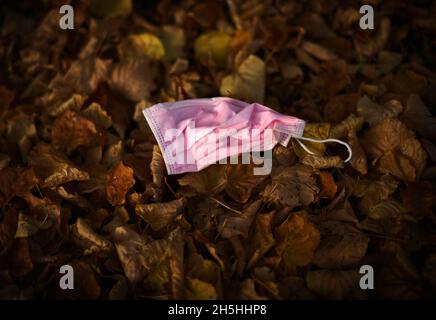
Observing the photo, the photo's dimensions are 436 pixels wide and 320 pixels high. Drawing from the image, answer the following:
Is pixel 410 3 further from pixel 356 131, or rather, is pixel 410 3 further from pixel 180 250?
pixel 180 250

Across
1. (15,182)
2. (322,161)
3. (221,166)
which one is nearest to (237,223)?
(221,166)

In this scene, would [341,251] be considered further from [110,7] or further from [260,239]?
[110,7]

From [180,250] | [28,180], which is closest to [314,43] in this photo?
[180,250]

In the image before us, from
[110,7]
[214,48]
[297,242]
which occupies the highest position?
[110,7]

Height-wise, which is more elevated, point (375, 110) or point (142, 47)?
point (142, 47)

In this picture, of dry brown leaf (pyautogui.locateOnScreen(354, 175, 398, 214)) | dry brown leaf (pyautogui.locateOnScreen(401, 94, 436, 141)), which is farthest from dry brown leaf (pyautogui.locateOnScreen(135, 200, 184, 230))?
dry brown leaf (pyautogui.locateOnScreen(401, 94, 436, 141))

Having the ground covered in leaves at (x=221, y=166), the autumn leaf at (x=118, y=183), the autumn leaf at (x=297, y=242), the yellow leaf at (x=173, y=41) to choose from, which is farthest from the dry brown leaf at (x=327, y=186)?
the yellow leaf at (x=173, y=41)

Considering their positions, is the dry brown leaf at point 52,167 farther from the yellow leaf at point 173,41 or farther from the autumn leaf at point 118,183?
the yellow leaf at point 173,41

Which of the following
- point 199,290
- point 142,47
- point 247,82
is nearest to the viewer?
point 199,290
